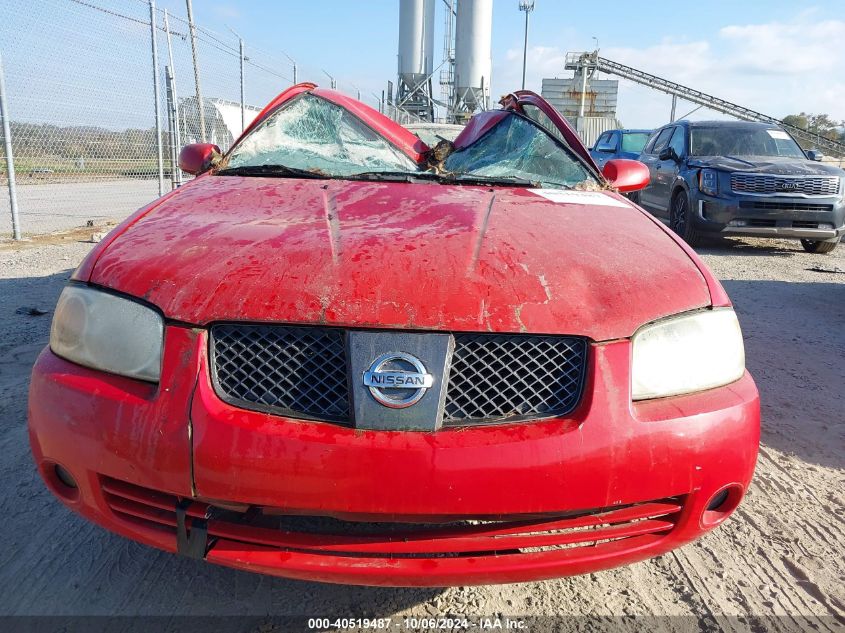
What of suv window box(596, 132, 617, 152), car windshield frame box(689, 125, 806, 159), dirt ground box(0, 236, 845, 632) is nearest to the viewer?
dirt ground box(0, 236, 845, 632)

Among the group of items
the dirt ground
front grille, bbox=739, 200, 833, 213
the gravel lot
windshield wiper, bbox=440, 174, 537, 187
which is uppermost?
windshield wiper, bbox=440, 174, 537, 187

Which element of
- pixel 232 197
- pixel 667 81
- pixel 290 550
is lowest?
pixel 290 550

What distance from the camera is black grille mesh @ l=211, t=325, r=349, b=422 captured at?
1.41m

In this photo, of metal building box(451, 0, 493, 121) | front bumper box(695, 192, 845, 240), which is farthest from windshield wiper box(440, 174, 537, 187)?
metal building box(451, 0, 493, 121)

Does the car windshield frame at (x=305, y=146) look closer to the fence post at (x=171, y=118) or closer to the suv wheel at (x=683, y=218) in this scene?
the suv wheel at (x=683, y=218)

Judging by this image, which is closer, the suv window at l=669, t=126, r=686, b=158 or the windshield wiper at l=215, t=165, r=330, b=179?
the windshield wiper at l=215, t=165, r=330, b=179

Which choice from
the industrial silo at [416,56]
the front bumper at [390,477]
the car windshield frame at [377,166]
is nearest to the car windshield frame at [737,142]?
the car windshield frame at [377,166]

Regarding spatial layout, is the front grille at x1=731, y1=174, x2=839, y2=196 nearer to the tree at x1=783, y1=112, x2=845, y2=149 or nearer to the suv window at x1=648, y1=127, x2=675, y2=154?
the suv window at x1=648, y1=127, x2=675, y2=154

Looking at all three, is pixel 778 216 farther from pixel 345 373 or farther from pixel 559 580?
pixel 345 373

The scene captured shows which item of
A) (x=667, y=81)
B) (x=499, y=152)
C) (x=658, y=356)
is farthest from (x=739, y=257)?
(x=667, y=81)

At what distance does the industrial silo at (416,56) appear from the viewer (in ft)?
106

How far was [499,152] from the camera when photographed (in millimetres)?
2910

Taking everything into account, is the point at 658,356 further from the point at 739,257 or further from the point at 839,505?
the point at 739,257

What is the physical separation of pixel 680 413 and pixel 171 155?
1050 centimetres
